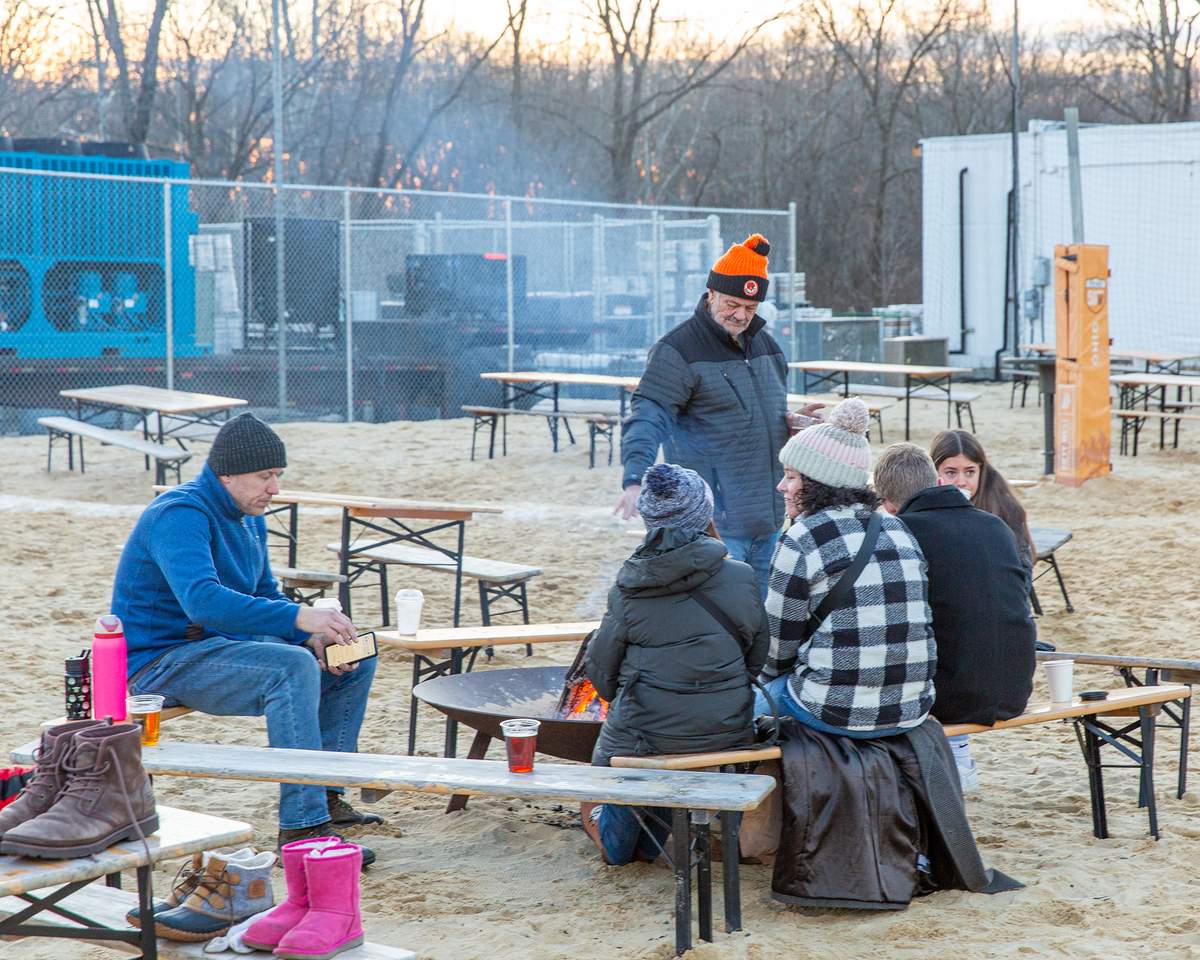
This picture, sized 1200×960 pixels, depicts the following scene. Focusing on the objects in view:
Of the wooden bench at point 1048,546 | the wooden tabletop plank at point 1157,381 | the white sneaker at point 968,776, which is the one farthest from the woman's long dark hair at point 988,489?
the wooden tabletop plank at point 1157,381

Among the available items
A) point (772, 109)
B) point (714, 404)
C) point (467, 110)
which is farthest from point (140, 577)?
point (772, 109)

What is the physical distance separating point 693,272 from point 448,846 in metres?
16.4

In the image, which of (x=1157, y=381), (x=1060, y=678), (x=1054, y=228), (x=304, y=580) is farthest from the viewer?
(x=1054, y=228)

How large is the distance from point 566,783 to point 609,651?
0.46 meters

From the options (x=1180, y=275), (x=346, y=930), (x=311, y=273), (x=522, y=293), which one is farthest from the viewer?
(x=1180, y=275)

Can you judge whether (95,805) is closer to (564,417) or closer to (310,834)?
(310,834)

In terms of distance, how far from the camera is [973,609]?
4.16m

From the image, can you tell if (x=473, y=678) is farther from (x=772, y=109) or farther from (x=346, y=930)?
(x=772, y=109)

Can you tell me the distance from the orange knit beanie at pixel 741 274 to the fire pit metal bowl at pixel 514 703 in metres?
1.50

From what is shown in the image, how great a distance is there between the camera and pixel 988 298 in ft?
81.6

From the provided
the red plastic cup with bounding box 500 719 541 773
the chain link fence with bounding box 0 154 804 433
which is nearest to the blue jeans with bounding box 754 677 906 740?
the red plastic cup with bounding box 500 719 541 773

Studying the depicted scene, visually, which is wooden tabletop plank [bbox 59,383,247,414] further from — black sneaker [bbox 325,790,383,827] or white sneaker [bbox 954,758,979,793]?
white sneaker [bbox 954,758,979,793]

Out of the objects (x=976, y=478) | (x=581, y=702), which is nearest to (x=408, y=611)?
(x=581, y=702)

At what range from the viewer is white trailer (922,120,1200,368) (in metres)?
22.8
